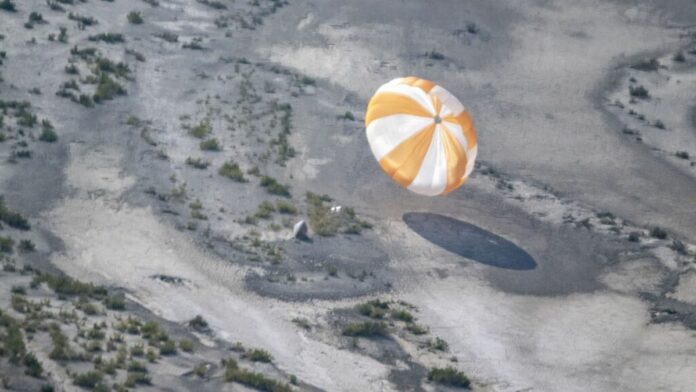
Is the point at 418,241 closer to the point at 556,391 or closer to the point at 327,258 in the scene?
the point at 327,258

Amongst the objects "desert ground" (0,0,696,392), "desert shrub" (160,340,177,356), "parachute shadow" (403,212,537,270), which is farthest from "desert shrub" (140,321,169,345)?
"parachute shadow" (403,212,537,270)

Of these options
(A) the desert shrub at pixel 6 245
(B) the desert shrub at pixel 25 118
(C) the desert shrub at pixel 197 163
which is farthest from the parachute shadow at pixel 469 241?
(B) the desert shrub at pixel 25 118

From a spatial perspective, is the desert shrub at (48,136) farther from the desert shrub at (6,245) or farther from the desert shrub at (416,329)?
the desert shrub at (416,329)

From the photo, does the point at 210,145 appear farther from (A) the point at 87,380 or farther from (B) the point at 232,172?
(A) the point at 87,380

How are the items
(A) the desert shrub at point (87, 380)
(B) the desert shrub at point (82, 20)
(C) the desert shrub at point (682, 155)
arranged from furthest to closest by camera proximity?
(B) the desert shrub at point (82, 20)
(C) the desert shrub at point (682, 155)
(A) the desert shrub at point (87, 380)

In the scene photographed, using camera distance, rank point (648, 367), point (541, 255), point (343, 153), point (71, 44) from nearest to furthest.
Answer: point (648, 367)
point (541, 255)
point (343, 153)
point (71, 44)

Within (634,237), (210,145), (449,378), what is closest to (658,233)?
(634,237)

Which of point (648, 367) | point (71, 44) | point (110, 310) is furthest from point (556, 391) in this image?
point (71, 44)
